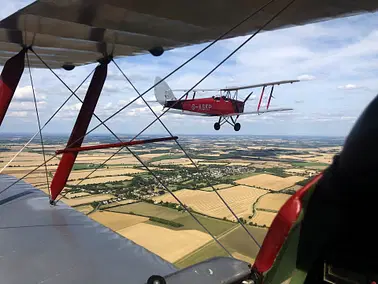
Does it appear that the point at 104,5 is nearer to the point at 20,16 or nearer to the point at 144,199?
the point at 20,16

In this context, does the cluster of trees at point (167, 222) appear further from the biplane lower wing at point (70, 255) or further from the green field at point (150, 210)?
the biplane lower wing at point (70, 255)

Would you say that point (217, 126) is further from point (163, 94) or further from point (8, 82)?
point (8, 82)

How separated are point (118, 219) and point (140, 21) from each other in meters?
13.8

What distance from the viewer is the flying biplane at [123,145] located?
1047mm

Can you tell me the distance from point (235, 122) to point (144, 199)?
7.55 meters

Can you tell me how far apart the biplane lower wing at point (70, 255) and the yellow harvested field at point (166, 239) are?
22.0 ft

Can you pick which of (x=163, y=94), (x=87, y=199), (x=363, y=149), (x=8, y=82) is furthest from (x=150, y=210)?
(x=363, y=149)

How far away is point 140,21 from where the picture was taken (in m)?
3.28

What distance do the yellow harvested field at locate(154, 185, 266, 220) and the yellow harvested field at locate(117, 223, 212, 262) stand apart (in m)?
2.37

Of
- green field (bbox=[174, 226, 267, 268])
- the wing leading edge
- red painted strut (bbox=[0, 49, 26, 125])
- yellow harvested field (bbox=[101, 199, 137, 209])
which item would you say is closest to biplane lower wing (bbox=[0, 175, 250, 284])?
the wing leading edge

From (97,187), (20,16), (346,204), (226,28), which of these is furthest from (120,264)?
(97,187)

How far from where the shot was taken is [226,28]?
3.51 m

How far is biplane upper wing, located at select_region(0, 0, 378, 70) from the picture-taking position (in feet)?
9.19

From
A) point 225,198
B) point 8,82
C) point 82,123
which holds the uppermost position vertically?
point 8,82
